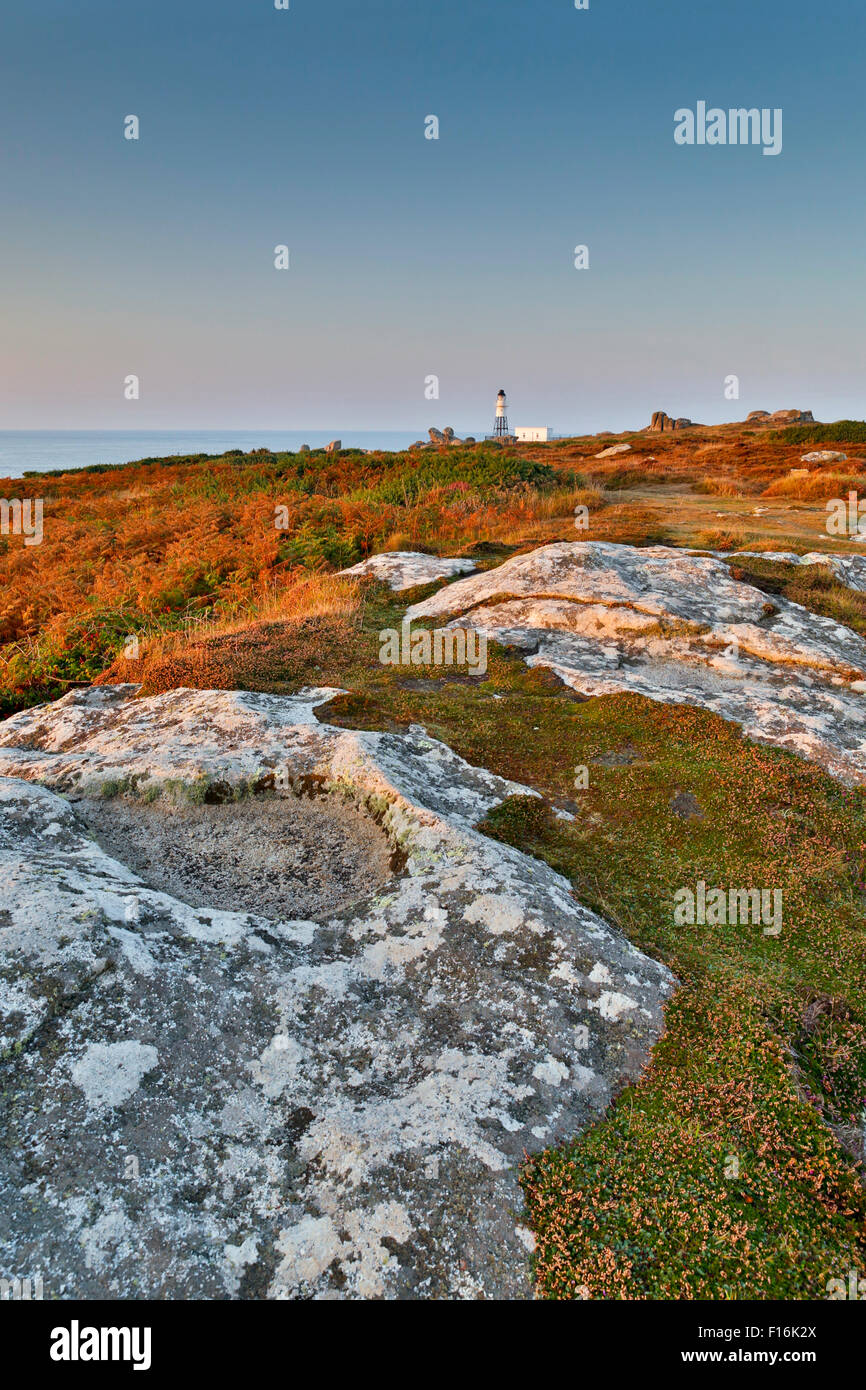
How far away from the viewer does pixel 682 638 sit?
8961 millimetres

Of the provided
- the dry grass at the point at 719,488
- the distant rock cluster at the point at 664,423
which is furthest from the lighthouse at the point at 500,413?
the dry grass at the point at 719,488

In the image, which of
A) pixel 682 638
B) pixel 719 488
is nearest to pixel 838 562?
pixel 682 638

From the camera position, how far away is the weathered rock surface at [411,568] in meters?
12.5

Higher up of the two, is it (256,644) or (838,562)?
(838,562)

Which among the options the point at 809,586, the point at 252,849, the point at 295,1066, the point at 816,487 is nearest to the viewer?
the point at 295,1066

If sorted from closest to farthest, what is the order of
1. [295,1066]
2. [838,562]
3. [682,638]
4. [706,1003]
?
[295,1066]
[706,1003]
[682,638]
[838,562]

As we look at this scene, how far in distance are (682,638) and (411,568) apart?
5.69 meters

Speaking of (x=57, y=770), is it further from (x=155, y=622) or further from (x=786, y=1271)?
(x=155, y=622)

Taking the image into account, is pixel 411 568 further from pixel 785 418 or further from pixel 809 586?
pixel 785 418

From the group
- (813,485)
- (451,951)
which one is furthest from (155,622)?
(813,485)

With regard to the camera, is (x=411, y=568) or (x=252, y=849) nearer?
(x=252, y=849)

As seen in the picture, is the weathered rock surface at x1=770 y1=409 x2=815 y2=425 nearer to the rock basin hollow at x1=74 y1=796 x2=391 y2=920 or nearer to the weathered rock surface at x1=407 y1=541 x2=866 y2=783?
the weathered rock surface at x1=407 y1=541 x2=866 y2=783

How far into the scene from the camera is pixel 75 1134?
8.02 ft
